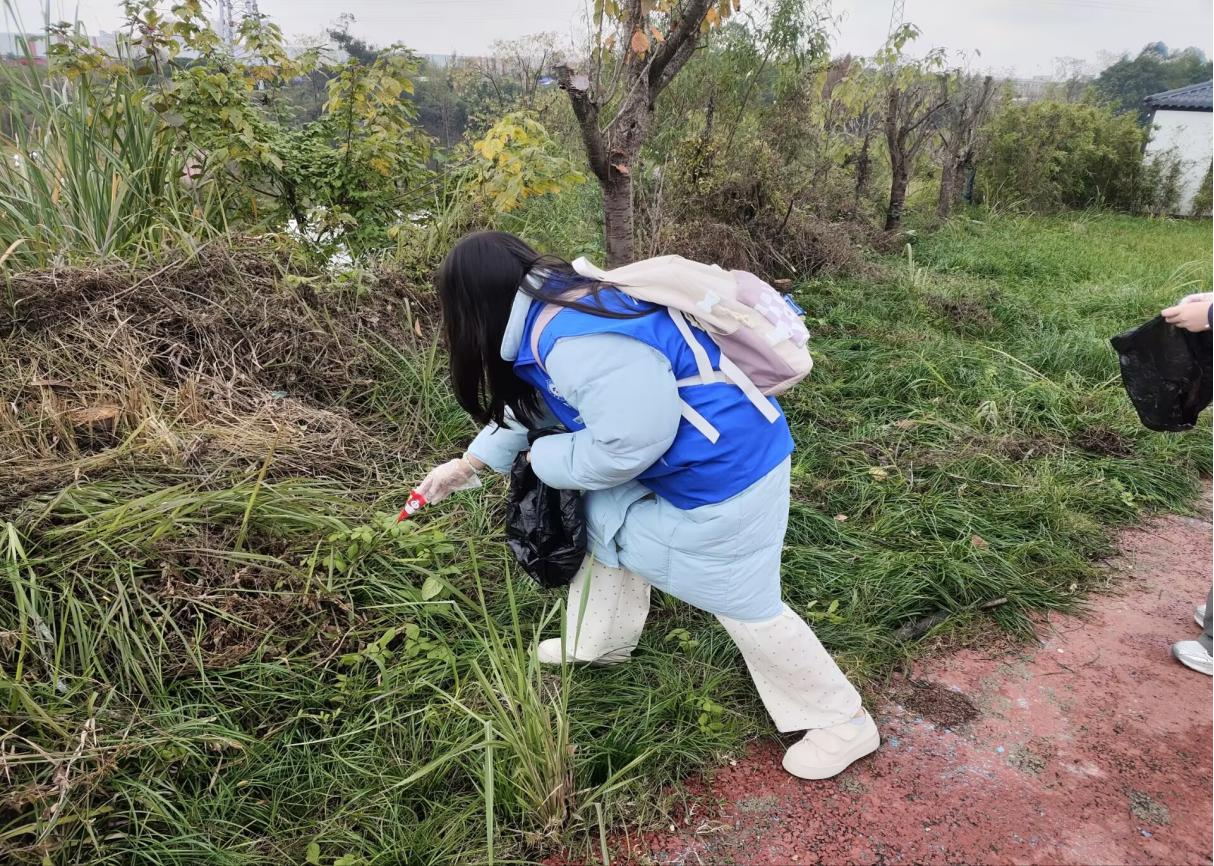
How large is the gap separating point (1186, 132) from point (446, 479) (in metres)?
15.2

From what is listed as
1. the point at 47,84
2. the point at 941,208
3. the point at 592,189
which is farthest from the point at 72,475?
the point at 941,208

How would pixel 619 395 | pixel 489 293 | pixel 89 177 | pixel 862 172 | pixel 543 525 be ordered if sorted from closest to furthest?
pixel 619 395, pixel 489 293, pixel 543 525, pixel 89 177, pixel 862 172

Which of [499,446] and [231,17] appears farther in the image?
[231,17]

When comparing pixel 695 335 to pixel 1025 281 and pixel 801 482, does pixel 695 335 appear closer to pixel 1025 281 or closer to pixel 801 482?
pixel 801 482

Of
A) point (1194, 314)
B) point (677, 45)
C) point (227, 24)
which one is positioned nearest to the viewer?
point (1194, 314)

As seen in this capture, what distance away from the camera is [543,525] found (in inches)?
75.0

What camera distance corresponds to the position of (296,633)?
7.59ft

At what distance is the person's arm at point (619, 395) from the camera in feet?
4.89

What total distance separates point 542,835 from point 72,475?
6.50ft

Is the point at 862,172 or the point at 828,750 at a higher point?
the point at 862,172

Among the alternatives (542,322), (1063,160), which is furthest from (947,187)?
(542,322)

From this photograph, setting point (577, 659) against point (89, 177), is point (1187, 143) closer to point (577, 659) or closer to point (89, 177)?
point (577, 659)

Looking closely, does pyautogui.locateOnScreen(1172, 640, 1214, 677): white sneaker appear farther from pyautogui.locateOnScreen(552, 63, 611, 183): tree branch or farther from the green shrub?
the green shrub

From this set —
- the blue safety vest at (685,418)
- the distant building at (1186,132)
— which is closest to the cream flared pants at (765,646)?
the blue safety vest at (685,418)
